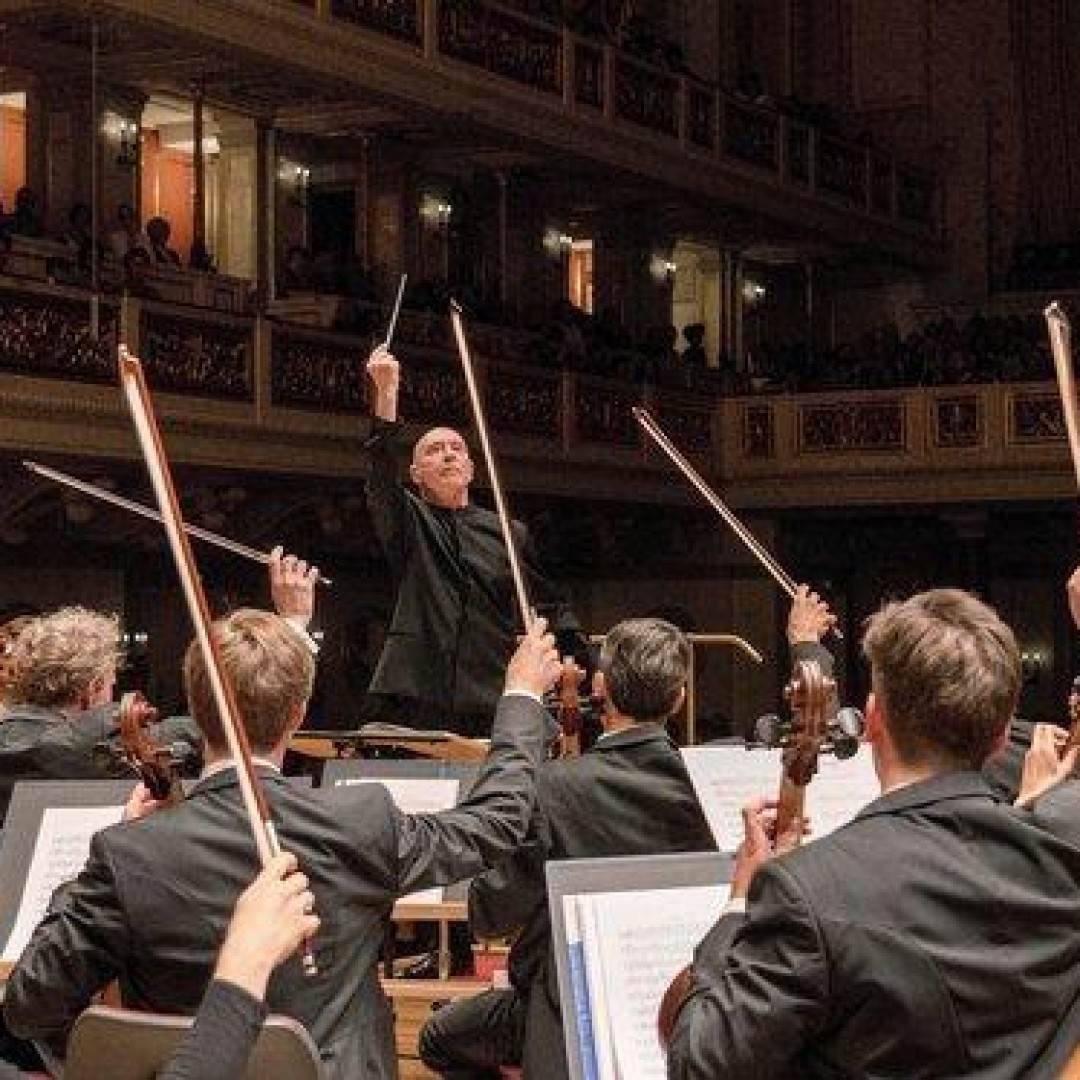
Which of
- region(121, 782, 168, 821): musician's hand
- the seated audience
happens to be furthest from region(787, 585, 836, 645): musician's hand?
the seated audience

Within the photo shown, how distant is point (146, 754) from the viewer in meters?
3.81

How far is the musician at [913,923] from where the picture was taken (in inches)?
109

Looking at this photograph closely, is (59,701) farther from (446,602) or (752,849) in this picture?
(752,849)

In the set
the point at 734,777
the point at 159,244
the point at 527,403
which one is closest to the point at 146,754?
the point at 734,777

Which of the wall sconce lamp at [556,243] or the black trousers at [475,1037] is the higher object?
the wall sconce lamp at [556,243]

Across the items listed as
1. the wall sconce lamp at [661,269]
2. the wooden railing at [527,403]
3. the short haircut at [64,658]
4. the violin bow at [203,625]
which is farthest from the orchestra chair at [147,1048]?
the wall sconce lamp at [661,269]

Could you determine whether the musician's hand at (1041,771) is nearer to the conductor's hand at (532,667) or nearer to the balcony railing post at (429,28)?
the conductor's hand at (532,667)

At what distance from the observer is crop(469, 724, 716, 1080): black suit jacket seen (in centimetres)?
488

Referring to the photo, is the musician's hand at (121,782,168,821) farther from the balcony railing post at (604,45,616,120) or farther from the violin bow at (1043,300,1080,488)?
the balcony railing post at (604,45,616,120)

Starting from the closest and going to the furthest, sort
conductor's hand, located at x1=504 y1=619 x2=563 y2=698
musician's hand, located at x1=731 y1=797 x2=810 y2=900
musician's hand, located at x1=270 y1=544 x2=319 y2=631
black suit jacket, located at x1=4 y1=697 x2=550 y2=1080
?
musician's hand, located at x1=731 y1=797 x2=810 y2=900 < black suit jacket, located at x1=4 y1=697 x2=550 y2=1080 < conductor's hand, located at x1=504 y1=619 x2=563 y2=698 < musician's hand, located at x1=270 y1=544 x2=319 y2=631

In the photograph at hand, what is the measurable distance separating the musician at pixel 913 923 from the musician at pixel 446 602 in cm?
413

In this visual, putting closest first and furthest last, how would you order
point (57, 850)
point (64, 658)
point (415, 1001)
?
point (57, 850)
point (64, 658)
point (415, 1001)

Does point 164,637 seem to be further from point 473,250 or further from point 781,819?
point 781,819

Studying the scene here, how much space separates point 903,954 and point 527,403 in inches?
616
